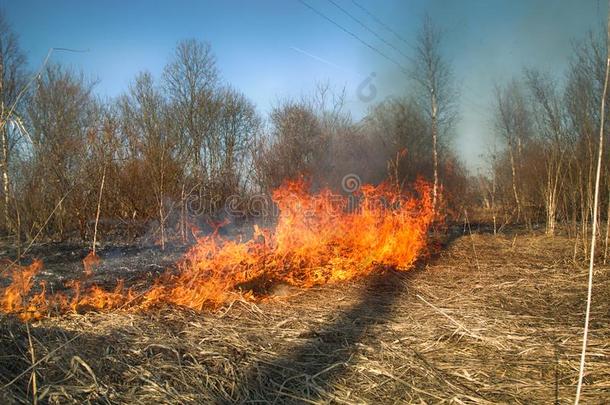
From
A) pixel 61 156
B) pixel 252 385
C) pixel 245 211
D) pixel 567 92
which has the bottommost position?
pixel 252 385

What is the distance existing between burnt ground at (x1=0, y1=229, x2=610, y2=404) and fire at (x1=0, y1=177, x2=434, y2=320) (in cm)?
35

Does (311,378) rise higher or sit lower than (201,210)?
lower

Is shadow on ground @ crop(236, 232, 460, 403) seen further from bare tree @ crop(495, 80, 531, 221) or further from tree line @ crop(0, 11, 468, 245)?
bare tree @ crop(495, 80, 531, 221)

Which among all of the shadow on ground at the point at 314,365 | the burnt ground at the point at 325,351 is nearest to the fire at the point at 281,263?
the burnt ground at the point at 325,351

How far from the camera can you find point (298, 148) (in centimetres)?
1608

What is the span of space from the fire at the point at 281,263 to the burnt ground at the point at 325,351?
35cm

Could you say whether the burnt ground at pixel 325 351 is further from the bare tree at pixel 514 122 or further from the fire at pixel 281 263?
the bare tree at pixel 514 122

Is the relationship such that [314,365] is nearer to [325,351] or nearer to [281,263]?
[325,351]

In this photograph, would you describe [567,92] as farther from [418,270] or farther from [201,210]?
[201,210]

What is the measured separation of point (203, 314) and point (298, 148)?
12.6 m

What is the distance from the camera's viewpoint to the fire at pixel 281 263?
4.14 m

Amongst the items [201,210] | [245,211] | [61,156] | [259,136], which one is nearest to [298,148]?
[259,136]

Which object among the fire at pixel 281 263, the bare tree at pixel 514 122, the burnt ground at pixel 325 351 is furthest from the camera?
the bare tree at pixel 514 122

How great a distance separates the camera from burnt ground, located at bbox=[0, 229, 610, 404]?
2.35 m
